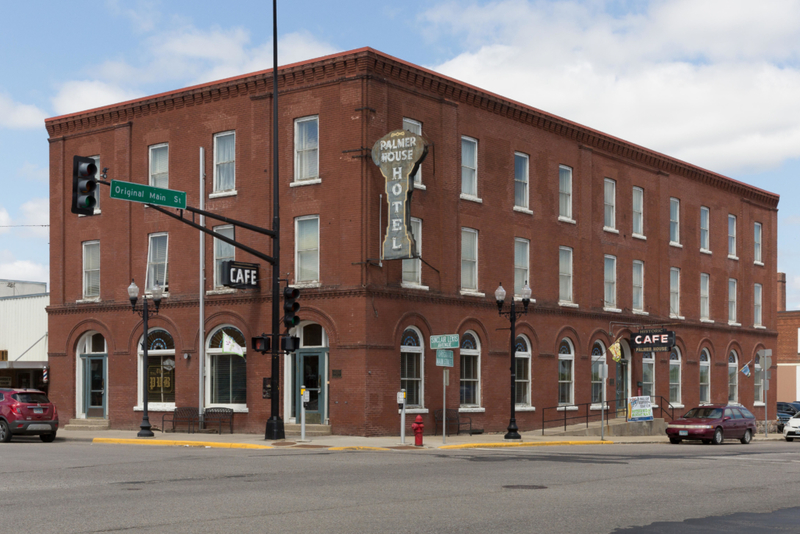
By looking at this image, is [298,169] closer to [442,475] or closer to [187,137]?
[187,137]

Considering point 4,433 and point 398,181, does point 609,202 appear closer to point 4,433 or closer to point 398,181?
point 398,181

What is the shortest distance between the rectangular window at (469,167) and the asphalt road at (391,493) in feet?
45.5

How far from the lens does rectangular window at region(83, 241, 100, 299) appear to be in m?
38.0

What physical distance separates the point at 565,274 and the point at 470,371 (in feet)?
24.5

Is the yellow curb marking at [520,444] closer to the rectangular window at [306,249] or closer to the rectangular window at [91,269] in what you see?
the rectangular window at [306,249]

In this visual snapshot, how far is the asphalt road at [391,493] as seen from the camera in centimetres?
1163

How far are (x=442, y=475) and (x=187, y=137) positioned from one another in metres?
21.4

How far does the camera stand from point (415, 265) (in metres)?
32.8

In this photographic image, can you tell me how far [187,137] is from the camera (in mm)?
35469

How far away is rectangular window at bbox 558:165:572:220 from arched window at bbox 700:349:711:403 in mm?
13107

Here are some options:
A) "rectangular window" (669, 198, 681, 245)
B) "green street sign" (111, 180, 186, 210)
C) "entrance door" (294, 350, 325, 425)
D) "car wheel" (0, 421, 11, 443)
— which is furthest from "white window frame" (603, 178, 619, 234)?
"car wheel" (0, 421, 11, 443)

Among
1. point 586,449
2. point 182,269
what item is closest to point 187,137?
point 182,269

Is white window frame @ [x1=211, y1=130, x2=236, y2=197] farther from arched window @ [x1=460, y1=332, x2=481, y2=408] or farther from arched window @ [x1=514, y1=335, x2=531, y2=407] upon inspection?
arched window @ [x1=514, y1=335, x2=531, y2=407]

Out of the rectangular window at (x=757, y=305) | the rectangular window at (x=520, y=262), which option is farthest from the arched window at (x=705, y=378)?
the rectangular window at (x=520, y=262)
